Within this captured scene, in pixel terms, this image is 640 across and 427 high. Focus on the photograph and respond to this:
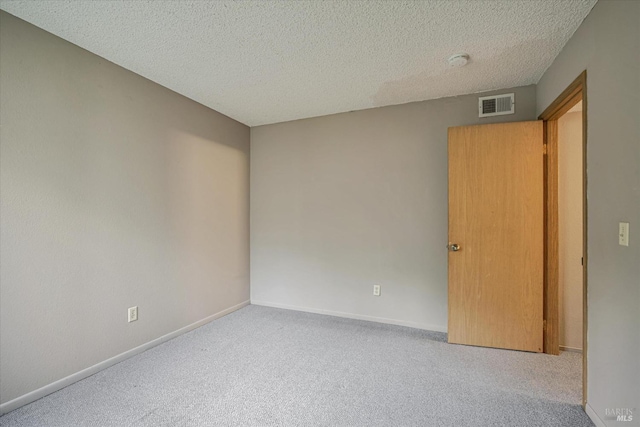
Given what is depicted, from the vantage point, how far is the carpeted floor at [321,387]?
1.62 meters

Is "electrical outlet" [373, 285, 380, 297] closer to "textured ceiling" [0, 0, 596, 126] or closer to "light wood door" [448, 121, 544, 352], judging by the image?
"light wood door" [448, 121, 544, 352]

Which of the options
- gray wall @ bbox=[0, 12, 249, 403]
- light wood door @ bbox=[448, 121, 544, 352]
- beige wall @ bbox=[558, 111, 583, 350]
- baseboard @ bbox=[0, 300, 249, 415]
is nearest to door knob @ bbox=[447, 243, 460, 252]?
light wood door @ bbox=[448, 121, 544, 352]

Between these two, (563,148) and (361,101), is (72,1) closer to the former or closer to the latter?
(361,101)

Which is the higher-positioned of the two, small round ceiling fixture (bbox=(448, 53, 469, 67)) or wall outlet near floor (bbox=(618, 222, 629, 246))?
small round ceiling fixture (bbox=(448, 53, 469, 67))

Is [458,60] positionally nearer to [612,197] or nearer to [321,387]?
[612,197]

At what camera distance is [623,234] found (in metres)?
1.33

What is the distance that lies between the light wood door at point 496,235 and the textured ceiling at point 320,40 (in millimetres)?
594

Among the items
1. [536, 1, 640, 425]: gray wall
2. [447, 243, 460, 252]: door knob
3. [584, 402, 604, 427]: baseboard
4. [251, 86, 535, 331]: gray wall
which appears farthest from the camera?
[251, 86, 535, 331]: gray wall

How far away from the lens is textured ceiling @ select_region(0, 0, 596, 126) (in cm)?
162

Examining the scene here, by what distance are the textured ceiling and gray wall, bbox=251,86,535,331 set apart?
0.44 meters

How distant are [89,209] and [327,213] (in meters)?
2.22

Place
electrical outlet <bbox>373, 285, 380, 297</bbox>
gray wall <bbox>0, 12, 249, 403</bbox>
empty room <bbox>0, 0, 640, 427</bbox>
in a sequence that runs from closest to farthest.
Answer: empty room <bbox>0, 0, 640, 427</bbox> < gray wall <bbox>0, 12, 249, 403</bbox> < electrical outlet <bbox>373, 285, 380, 297</bbox>

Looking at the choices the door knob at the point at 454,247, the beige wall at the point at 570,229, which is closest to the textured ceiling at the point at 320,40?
the beige wall at the point at 570,229

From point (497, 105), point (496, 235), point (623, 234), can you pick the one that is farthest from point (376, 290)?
point (497, 105)
